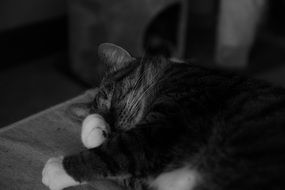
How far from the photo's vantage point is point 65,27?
292cm

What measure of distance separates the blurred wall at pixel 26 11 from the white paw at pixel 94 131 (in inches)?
65.1

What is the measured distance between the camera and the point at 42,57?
285 centimetres

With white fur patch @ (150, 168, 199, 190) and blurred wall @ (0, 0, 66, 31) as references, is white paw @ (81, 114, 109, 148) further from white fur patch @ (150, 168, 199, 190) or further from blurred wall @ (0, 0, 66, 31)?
blurred wall @ (0, 0, 66, 31)

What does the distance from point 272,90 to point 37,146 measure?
0.68 meters

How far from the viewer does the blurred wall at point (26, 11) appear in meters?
2.62

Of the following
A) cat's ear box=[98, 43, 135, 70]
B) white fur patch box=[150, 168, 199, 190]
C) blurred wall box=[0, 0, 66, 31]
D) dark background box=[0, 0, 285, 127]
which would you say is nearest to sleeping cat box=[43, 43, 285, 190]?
white fur patch box=[150, 168, 199, 190]

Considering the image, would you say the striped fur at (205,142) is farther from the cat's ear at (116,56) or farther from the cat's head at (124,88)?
the cat's ear at (116,56)

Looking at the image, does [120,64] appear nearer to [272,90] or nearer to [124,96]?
[124,96]

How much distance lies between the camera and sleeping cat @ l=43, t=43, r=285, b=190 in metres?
0.99

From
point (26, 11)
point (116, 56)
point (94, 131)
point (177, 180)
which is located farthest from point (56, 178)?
point (26, 11)

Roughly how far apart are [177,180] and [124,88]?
0.34 m

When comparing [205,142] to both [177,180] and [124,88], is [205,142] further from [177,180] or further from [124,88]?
[124,88]

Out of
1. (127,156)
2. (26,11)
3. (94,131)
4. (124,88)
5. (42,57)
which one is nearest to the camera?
(127,156)

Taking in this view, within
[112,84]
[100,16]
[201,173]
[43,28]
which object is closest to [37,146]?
[112,84]
